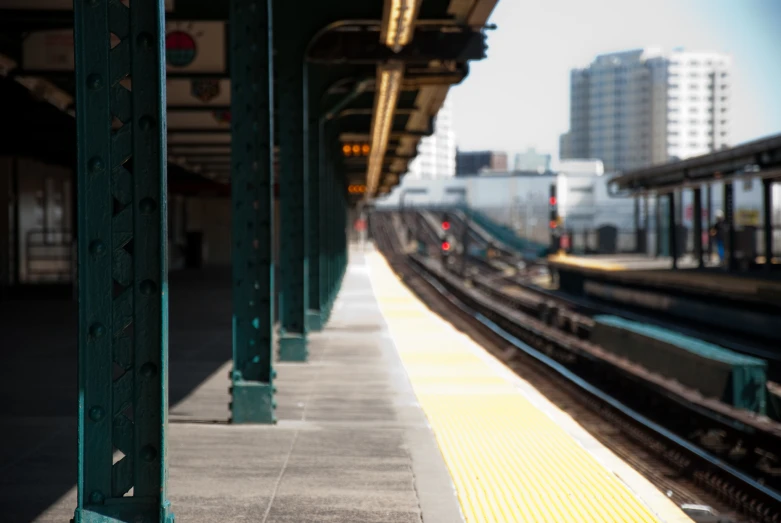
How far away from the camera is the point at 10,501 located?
611 cm

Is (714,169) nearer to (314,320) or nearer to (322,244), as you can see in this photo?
(322,244)

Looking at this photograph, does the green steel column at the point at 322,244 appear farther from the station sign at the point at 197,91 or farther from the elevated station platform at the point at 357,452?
the elevated station platform at the point at 357,452

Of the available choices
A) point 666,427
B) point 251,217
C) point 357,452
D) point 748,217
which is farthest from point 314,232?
point 748,217

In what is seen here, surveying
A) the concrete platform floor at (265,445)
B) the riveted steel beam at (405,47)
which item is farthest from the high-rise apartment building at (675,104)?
the concrete platform floor at (265,445)

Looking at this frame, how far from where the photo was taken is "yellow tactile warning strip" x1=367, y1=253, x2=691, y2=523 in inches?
250

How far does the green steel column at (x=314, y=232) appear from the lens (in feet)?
61.7

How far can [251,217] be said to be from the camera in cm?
920

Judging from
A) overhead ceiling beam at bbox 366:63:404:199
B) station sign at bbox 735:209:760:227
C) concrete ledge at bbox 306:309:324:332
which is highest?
overhead ceiling beam at bbox 366:63:404:199

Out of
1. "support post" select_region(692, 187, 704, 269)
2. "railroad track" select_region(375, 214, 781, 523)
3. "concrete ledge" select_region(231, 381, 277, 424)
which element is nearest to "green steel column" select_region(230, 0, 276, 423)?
"concrete ledge" select_region(231, 381, 277, 424)

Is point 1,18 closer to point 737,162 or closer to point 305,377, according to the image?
point 305,377

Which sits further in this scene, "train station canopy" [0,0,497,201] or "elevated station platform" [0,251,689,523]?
"train station canopy" [0,0,497,201]

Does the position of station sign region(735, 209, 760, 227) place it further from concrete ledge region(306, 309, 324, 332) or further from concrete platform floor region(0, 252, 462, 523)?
concrete platform floor region(0, 252, 462, 523)

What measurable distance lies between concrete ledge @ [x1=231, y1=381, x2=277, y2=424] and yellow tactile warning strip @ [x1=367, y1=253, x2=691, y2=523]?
1.65m

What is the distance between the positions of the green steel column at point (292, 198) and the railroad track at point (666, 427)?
15.5ft
